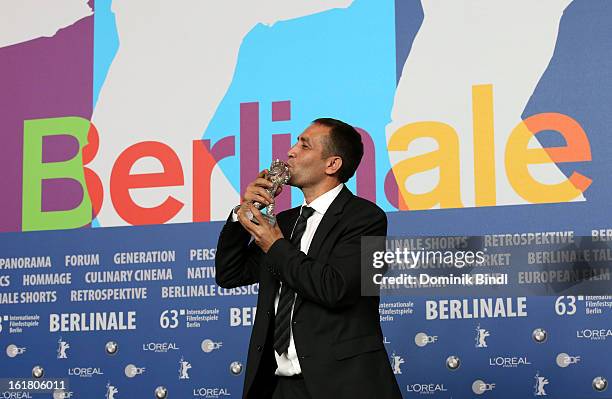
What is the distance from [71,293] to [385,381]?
2655 millimetres

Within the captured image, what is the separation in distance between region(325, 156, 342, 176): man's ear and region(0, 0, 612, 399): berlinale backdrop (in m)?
1.42

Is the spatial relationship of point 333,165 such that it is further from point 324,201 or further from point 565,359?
point 565,359

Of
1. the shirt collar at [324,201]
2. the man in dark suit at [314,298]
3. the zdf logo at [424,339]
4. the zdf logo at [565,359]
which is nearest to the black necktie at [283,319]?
the man in dark suit at [314,298]

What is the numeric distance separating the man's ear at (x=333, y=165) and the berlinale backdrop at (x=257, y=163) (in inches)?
56.1

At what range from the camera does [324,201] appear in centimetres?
299

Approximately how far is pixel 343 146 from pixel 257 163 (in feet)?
5.45

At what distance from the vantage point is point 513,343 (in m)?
4.20

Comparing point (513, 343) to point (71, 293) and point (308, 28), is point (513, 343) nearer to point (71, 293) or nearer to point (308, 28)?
point (308, 28)

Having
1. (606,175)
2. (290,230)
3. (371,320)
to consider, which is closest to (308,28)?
(606,175)

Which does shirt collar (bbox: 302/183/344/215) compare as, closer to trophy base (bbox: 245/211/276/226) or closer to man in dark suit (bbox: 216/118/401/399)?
man in dark suit (bbox: 216/118/401/399)

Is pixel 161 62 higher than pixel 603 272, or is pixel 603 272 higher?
pixel 161 62

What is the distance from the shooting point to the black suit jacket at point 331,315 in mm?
2709

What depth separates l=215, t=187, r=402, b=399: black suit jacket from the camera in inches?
107

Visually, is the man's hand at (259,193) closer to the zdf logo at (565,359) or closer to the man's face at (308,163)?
the man's face at (308,163)
